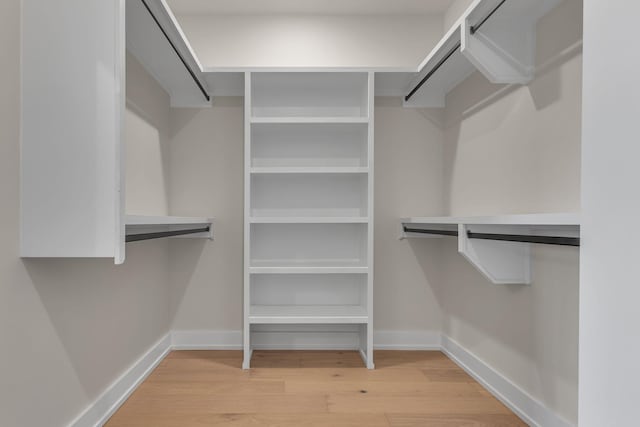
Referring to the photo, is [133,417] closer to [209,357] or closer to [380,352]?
[209,357]

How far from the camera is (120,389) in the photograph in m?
2.00

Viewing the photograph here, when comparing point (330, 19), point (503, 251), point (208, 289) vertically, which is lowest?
point (208, 289)

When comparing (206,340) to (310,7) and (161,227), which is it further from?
(310,7)

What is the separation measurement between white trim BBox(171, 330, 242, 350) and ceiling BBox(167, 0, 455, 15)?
7.06 ft

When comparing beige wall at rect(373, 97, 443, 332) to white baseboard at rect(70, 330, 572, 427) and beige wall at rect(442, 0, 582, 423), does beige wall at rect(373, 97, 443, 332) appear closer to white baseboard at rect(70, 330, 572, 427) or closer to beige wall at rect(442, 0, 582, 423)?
white baseboard at rect(70, 330, 572, 427)

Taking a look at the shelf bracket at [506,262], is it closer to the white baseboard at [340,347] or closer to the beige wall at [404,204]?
the white baseboard at [340,347]

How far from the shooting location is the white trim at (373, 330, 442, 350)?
2889mm

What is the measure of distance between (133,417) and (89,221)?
101 centimetres

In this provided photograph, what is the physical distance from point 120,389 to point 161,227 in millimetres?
781

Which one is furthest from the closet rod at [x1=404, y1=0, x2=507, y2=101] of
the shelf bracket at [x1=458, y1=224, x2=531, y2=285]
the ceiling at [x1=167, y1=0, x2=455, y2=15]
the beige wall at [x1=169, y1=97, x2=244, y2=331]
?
the beige wall at [x1=169, y1=97, x2=244, y2=331]

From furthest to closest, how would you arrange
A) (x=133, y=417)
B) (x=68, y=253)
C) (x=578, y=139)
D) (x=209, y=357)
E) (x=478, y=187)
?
1. (x=209, y=357)
2. (x=478, y=187)
3. (x=133, y=417)
4. (x=578, y=139)
5. (x=68, y=253)

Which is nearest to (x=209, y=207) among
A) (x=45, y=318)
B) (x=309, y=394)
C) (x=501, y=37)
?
(x=309, y=394)

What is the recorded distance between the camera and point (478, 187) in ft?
7.68

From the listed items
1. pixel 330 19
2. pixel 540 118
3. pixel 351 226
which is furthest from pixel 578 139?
pixel 330 19
